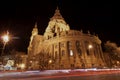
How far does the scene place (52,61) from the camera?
6912 centimetres

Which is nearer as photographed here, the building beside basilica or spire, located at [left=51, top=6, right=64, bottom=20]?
the building beside basilica

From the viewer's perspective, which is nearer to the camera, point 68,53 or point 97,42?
point 68,53

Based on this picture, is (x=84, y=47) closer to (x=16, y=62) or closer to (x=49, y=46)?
(x=49, y=46)

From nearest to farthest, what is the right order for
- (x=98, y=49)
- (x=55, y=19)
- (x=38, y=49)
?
(x=98, y=49), (x=38, y=49), (x=55, y=19)

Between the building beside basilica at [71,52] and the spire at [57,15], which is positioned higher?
the spire at [57,15]

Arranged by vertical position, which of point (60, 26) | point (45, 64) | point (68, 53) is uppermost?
point (60, 26)

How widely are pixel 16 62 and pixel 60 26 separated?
3124 centimetres

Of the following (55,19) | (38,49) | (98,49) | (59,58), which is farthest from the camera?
(55,19)

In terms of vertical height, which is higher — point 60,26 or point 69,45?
point 60,26

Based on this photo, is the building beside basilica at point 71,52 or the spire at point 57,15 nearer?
the building beside basilica at point 71,52

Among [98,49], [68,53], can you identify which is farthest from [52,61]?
[98,49]

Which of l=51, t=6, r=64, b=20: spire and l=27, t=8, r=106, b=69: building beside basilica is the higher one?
l=51, t=6, r=64, b=20: spire

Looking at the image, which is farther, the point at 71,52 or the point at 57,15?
the point at 57,15

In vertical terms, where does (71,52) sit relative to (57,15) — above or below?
below
